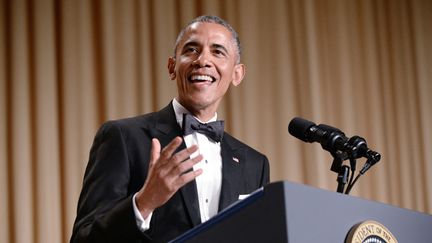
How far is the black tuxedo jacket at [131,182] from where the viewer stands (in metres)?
1.85

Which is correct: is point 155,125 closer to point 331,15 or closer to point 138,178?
point 138,178

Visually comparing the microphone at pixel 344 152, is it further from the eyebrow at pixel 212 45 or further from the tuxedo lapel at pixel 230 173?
the eyebrow at pixel 212 45

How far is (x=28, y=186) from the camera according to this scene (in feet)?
10.8

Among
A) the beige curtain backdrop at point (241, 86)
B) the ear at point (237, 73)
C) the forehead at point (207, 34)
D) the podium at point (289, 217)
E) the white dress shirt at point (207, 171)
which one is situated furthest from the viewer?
the beige curtain backdrop at point (241, 86)

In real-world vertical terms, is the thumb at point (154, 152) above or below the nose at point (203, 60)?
below

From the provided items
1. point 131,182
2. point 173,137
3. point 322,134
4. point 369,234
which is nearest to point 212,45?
point 173,137

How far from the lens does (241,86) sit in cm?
373

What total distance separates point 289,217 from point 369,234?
0.23m

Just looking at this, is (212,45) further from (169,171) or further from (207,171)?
(169,171)

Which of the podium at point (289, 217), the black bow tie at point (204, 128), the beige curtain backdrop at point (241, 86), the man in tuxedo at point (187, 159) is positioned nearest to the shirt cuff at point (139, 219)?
the man in tuxedo at point (187, 159)

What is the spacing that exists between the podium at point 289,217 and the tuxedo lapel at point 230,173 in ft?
2.52

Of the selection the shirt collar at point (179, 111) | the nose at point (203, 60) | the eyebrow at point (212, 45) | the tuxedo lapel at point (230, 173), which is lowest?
the tuxedo lapel at point (230, 173)

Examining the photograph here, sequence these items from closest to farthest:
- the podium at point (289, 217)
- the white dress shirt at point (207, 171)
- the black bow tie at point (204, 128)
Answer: the podium at point (289, 217)
the white dress shirt at point (207, 171)
the black bow tie at point (204, 128)

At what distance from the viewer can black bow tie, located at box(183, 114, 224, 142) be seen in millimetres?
2211
